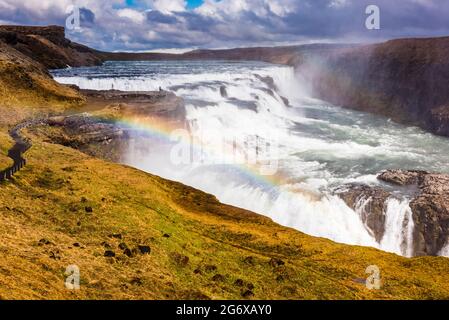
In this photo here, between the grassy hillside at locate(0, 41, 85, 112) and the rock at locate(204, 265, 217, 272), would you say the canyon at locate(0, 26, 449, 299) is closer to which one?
the rock at locate(204, 265, 217, 272)

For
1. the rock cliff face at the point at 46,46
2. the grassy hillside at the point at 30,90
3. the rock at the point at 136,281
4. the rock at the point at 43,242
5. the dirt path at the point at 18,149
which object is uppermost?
the rock cliff face at the point at 46,46

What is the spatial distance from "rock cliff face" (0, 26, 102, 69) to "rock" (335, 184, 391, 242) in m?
85.9

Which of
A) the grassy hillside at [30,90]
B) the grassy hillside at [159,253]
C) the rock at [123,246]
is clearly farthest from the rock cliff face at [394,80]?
the rock at [123,246]

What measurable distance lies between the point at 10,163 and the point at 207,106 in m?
33.5

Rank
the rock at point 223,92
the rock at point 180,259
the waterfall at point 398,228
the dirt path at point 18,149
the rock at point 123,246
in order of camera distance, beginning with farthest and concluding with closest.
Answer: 1. the rock at point 223,92
2. the waterfall at point 398,228
3. the dirt path at point 18,149
4. the rock at point 123,246
5. the rock at point 180,259

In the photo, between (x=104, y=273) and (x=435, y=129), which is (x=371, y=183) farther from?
A: (x=435, y=129)

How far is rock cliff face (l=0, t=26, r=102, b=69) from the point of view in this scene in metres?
108

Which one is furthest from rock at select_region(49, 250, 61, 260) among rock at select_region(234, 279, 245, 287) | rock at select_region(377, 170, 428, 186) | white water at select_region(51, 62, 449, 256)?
rock at select_region(377, 170, 428, 186)

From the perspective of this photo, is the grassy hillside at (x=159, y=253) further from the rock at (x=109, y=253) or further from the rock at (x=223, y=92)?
the rock at (x=223, y=92)

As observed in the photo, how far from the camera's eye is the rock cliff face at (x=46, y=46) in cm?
10781
